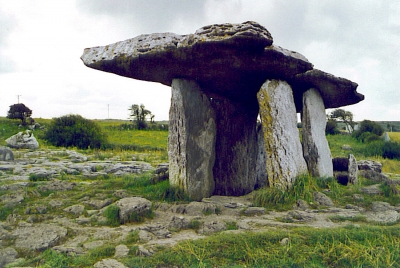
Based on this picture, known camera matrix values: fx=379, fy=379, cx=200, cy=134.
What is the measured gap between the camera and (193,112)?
8219 millimetres

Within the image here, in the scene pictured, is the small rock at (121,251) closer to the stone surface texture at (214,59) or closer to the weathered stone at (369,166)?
the stone surface texture at (214,59)

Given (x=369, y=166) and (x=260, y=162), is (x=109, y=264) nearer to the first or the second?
(x=260, y=162)

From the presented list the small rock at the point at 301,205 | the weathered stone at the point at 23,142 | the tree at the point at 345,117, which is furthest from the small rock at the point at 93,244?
the tree at the point at 345,117

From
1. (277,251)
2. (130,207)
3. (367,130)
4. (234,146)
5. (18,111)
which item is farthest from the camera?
(18,111)

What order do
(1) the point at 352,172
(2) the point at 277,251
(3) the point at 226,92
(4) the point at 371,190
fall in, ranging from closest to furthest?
(2) the point at 277,251 → (4) the point at 371,190 → (1) the point at 352,172 → (3) the point at 226,92

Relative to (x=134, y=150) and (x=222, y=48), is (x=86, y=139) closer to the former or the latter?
(x=134, y=150)

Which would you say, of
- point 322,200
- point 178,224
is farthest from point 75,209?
point 322,200

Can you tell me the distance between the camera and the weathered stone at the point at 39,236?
4.93m

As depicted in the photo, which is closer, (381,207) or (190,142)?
(381,207)

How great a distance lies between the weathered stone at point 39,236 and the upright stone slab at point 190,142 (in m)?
2.93

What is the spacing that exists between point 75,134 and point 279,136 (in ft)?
56.7

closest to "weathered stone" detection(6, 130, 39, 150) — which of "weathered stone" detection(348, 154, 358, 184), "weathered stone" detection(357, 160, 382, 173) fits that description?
"weathered stone" detection(357, 160, 382, 173)

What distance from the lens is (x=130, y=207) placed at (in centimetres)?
605

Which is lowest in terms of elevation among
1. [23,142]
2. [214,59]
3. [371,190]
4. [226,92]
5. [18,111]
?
[371,190]
